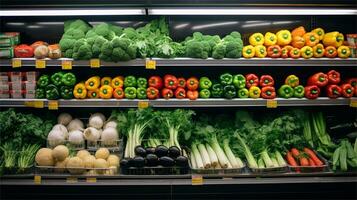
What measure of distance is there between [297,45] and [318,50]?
8.8 inches

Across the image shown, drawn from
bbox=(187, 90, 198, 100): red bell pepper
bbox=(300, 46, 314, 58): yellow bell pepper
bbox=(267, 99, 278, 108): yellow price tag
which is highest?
bbox=(300, 46, 314, 58): yellow bell pepper

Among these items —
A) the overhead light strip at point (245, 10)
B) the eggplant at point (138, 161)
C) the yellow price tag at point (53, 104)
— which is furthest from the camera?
the yellow price tag at point (53, 104)

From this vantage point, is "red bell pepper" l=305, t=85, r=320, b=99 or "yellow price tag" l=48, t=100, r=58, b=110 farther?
"red bell pepper" l=305, t=85, r=320, b=99

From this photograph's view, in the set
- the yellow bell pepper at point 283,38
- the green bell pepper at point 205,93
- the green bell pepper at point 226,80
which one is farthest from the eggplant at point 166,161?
the yellow bell pepper at point 283,38

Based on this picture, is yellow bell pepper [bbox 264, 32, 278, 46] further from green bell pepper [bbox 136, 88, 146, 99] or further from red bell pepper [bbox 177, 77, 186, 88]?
green bell pepper [bbox 136, 88, 146, 99]

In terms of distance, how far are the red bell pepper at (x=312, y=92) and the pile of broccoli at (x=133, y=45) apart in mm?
846

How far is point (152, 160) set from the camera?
368cm

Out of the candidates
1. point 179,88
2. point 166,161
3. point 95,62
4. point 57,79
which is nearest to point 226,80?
point 179,88

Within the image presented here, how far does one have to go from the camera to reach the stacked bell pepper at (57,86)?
402cm

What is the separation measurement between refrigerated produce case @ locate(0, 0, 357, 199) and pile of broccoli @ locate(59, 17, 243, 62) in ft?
0.27

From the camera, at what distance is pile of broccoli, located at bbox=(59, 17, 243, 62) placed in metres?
3.84

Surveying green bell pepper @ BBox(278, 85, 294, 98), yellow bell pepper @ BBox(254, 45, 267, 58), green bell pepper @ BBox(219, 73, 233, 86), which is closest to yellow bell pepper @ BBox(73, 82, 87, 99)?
green bell pepper @ BBox(219, 73, 233, 86)

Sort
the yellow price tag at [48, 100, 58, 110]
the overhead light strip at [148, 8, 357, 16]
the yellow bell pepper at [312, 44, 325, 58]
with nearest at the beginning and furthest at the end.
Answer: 1. the overhead light strip at [148, 8, 357, 16]
2. the yellow price tag at [48, 100, 58, 110]
3. the yellow bell pepper at [312, 44, 325, 58]

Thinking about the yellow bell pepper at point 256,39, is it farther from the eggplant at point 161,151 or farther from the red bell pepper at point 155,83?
the eggplant at point 161,151
